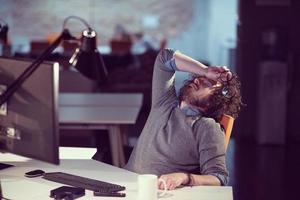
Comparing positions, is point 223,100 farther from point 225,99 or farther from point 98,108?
point 98,108

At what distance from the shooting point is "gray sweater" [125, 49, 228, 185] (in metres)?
2.93

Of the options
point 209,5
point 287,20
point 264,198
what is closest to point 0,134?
point 264,198

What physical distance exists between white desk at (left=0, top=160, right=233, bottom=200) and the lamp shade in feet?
1.44

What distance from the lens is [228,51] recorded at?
28.3 ft

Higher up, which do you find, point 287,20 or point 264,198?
point 287,20

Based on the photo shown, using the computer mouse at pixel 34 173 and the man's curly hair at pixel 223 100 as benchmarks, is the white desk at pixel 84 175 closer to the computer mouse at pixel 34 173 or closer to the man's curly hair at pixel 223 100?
the computer mouse at pixel 34 173

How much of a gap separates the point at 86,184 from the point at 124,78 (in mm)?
6770

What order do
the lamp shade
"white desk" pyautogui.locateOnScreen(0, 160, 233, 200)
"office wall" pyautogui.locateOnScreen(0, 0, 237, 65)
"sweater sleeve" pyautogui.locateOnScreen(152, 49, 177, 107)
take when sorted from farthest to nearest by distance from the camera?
"office wall" pyautogui.locateOnScreen(0, 0, 237, 65)
"sweater sleeve" pyautogui.locateOnScreen(152, 49, 177, 107)
the lamp shade
"white desk" pyautogui.locateOnScreen(0, 160, 233, 200)

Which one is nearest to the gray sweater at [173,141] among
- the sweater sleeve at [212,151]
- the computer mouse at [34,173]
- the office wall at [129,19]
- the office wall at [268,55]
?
the sweater sleeve at [212,151]

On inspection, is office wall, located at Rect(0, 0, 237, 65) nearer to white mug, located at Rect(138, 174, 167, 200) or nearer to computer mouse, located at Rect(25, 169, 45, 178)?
computer mouse, located at Rect(25, 169, 45, 178)

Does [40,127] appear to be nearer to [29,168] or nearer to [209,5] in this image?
[29,168]

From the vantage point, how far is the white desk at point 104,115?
15.1 feet

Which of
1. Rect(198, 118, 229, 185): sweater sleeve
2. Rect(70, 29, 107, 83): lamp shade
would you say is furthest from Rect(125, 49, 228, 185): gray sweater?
Rect(70, 29, 107, 83): lamp shade

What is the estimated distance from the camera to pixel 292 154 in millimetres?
6961
